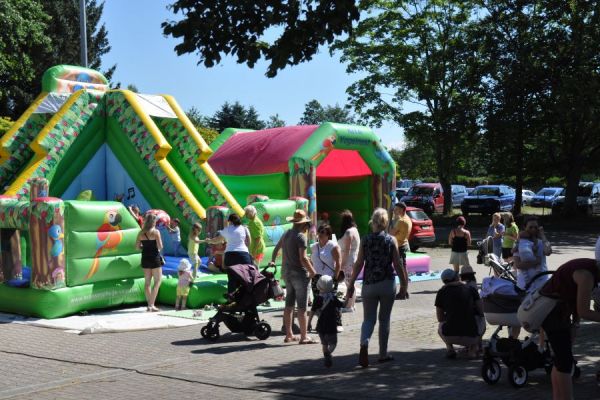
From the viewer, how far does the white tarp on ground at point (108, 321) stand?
1098cm

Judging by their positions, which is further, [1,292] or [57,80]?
[57,80]

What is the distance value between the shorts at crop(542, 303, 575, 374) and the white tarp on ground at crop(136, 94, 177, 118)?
11.6 meters

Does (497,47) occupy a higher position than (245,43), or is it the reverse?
(497,47)

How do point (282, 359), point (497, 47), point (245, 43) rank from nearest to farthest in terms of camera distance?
point (245, 43) → point (282, 359) → point (497, 47)

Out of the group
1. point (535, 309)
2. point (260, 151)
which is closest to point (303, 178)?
point (260, 151)

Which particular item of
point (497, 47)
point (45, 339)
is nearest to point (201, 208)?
point (45, 339)

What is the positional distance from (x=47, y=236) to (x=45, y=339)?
6.11 feet

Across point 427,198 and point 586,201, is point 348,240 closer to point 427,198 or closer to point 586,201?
point 427,198

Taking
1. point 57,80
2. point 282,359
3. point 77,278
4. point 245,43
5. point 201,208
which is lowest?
→ point 282,359

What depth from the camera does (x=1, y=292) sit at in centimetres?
1255

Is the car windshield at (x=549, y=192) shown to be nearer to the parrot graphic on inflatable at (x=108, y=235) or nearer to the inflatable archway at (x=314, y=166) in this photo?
the inflatable archway at (x=314, y=166)

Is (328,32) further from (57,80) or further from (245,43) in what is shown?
(57,80)

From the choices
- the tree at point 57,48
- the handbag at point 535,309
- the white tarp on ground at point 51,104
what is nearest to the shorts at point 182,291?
the white tarp on ground at point 51,104

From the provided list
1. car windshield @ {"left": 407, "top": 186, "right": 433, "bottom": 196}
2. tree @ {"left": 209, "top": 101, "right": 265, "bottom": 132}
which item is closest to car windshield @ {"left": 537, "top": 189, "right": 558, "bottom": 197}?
car windshield @ {"left": 407, "top": 186, "right": 433, "bottom": 196}
